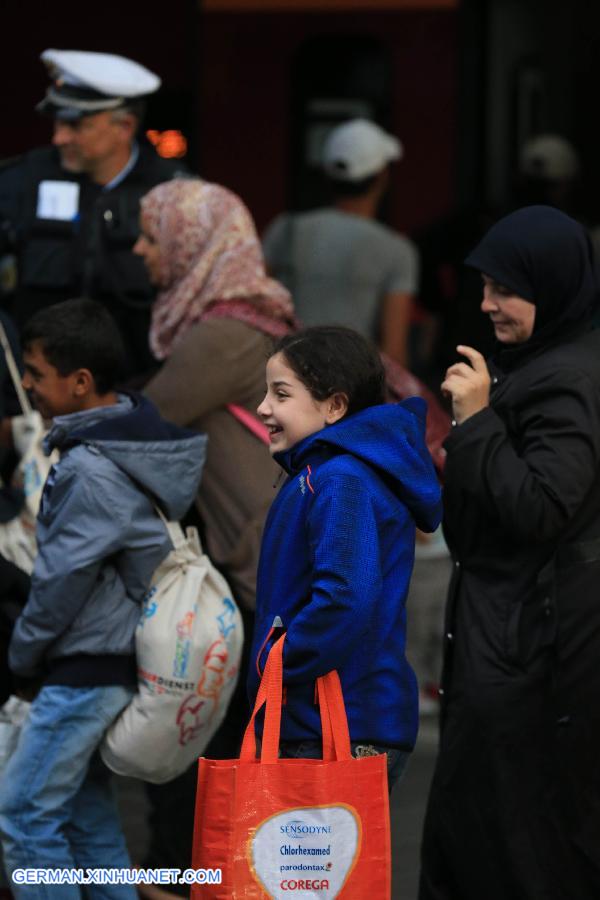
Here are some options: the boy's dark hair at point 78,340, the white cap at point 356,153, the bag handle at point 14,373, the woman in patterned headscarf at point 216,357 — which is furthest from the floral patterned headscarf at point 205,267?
the white cap at point 356,153

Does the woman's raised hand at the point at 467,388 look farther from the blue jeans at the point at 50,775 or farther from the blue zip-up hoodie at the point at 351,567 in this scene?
the blue jeans at the point at 50,775

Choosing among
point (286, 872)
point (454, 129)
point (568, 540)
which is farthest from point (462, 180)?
point (286, 872)

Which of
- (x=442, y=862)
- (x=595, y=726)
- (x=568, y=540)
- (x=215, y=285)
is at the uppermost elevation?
(x=215, y=285)

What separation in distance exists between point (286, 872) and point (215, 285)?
2.00 m

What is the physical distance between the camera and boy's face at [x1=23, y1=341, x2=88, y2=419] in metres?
4.25

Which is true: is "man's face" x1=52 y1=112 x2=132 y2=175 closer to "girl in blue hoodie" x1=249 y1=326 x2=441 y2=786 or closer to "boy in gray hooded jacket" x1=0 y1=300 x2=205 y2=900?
"boy in gray hooded jacket" x1=0 y1=300 x2=205 y2=900

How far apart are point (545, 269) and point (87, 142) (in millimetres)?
2034

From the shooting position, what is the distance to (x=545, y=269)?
13.3 ft

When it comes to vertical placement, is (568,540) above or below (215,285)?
below

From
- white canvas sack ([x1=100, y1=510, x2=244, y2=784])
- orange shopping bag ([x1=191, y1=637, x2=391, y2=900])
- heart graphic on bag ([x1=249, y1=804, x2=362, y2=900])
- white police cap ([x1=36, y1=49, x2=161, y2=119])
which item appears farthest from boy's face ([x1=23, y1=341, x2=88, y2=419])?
white police cap ([x1=36, y1=49, x2=161, y2=119])

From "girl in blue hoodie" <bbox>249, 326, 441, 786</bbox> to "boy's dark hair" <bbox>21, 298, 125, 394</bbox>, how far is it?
0.79 metres

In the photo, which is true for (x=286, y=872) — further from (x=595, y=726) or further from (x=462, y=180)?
(x=462, y=180)

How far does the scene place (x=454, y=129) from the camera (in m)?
9.23

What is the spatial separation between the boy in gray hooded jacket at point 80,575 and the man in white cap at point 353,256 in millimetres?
2526
